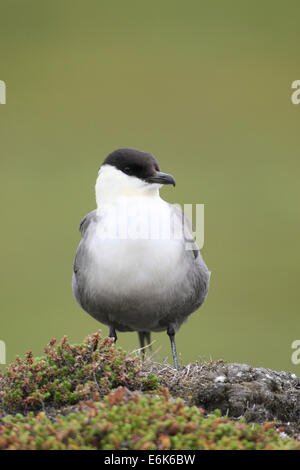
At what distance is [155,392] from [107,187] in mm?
2230

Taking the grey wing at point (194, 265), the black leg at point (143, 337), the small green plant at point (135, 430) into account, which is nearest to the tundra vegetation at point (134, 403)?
the small green plant at point (135, 430)

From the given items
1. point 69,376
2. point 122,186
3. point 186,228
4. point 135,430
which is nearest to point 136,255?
point 122,186

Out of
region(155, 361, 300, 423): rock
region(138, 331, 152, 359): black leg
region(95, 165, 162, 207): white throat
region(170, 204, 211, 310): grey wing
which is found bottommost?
region(138, 331, 152, 359): black leg

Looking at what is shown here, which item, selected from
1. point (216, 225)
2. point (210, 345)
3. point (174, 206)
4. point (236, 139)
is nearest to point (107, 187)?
point (174, 206)

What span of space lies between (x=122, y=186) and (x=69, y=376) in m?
2.12

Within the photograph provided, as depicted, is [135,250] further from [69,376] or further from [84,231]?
[69,376]

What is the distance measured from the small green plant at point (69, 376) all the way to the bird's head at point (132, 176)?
1772 mm

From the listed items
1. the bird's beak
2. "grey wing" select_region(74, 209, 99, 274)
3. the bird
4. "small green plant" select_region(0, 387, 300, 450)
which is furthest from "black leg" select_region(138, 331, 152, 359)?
"small green plant" select_region(0, 387, 300, 450)

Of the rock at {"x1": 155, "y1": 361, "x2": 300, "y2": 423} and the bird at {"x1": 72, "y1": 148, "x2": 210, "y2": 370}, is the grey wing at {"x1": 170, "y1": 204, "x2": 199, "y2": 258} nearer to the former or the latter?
the bird at {"x1": 72, "y1": 148, "x2": 210, "y2": 370}

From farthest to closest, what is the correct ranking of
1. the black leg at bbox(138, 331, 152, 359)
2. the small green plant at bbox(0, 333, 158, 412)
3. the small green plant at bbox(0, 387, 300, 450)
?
1. the black leg at bbox(138, 331, 152, 359)
2. the small green plant at bbox(0, 333, 158, 412)
3. the small green plant at bbox(0, 387, 300, 450)

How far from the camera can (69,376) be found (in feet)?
18.5

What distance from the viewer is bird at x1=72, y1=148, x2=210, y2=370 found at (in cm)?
698

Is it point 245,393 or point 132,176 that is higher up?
point 132,176

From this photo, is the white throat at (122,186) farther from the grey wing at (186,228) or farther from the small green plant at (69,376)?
the small green plant at (69,376)
